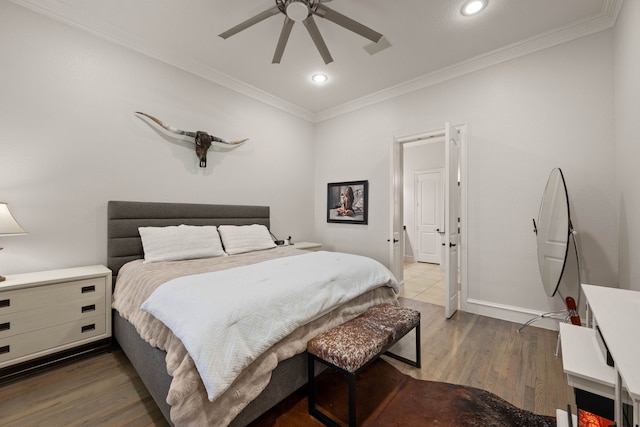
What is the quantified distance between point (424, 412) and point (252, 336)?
1224 mm

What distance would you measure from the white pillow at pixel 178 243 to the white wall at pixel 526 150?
2818 mm

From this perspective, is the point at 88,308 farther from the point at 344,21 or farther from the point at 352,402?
the point at 344,21

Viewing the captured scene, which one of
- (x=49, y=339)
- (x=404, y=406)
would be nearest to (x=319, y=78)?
(x=404, y=406)

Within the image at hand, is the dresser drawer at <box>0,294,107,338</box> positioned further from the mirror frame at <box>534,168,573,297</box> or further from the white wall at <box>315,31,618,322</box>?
the mirror frame at <box>534,168,573,297</box>

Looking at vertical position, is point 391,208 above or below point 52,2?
below

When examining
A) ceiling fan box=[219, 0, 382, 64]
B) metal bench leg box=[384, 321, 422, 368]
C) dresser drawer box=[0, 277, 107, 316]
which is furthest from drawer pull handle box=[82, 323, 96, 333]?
ceiling fan box=[219, 0, 382, 64]

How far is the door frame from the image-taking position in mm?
3352

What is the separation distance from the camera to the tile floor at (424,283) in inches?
156

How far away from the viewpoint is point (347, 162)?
15.1ft

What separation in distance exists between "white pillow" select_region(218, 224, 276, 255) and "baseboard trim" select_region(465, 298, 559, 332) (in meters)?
2.66

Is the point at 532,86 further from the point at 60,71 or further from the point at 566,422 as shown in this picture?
the point at 60,71

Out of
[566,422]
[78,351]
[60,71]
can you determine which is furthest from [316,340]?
[60,71]

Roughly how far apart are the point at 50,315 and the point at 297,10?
3.14m

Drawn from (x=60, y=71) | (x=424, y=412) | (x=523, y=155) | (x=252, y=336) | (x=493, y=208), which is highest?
(x=60, y=71)
